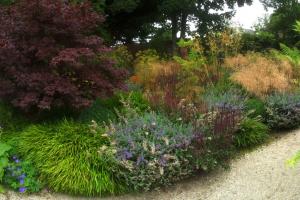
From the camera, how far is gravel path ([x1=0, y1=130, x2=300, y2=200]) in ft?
20.5

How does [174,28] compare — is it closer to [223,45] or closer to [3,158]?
[223,45]

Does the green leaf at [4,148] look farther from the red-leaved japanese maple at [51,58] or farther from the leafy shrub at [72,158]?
the red-leaved japanese maple at [51,58]

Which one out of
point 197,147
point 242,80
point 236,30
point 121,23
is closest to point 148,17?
point 121,23

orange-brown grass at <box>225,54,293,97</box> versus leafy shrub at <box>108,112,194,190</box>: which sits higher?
orange-brown grass at <box>225,54,293,97</box>

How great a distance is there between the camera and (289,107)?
8.20 metres

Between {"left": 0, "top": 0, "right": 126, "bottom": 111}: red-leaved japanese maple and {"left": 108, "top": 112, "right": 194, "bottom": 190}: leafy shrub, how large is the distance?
82 centimetres

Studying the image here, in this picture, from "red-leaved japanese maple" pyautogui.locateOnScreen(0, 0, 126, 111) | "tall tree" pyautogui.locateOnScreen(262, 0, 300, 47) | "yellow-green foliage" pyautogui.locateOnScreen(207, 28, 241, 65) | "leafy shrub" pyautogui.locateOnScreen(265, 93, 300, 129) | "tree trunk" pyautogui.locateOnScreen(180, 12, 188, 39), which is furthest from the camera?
"tall tree" pyautogui.locateOnScreen(262, 0, 300, 47)

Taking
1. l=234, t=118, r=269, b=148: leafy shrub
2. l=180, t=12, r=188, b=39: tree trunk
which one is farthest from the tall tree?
l=234, t=118, r=269, b=148: leafy shrub

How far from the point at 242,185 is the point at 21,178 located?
2941 millimetres

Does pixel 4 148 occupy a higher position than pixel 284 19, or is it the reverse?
pixel 284 19

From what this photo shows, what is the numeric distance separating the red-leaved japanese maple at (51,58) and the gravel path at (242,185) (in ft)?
4.74

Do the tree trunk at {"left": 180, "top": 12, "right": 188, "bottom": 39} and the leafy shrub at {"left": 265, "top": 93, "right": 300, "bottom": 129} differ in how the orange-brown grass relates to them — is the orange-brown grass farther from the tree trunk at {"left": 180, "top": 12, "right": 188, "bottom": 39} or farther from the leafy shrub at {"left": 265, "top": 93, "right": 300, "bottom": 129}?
the tree trunk at {"left": 180, "top": 12, "right": 188, "bottom": 39}

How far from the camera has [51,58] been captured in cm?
698

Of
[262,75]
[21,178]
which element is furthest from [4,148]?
[262,75]
